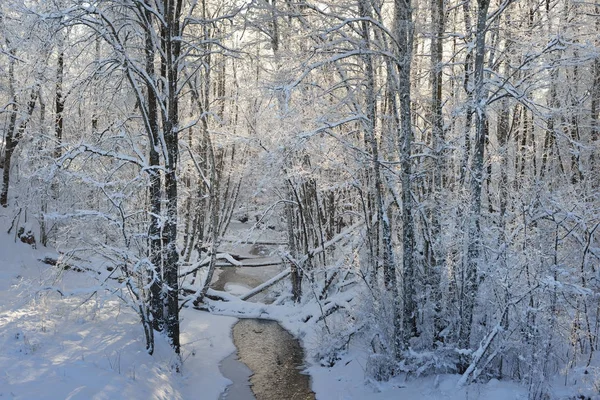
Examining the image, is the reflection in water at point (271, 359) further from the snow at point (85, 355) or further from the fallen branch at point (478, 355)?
the fallen branch at point (478, 355)

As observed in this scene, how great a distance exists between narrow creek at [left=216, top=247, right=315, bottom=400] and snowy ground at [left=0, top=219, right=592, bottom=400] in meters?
0.36

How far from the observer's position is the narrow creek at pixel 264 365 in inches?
401

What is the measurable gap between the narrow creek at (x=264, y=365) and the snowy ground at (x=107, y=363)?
1.17 feet

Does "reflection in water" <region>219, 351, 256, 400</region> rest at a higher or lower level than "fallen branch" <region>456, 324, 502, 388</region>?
lower

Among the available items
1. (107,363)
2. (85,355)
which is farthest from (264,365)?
(85,355)

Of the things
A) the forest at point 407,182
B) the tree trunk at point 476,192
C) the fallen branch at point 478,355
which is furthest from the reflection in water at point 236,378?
the tree trunk at point 476,192

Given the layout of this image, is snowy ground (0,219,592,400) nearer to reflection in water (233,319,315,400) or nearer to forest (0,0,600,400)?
forest (0,0,600,400)

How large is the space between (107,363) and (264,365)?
5.09 meters

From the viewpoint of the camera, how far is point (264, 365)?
1204 centimetres

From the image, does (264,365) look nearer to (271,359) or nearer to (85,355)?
(271,359)

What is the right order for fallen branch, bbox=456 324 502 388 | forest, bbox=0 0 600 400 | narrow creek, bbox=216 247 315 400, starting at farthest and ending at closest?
narrow creek, bbox=216 247 315 400
forest, bbox=0 0 600 400
fallen branch, bbox=456 324 502 388

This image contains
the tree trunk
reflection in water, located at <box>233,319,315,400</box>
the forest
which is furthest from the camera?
reflection in water, located at <box>233,319,315,400</box>

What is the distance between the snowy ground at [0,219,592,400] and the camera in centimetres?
684

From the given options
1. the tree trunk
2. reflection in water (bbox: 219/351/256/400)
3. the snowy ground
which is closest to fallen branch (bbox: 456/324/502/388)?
the snowy ground
